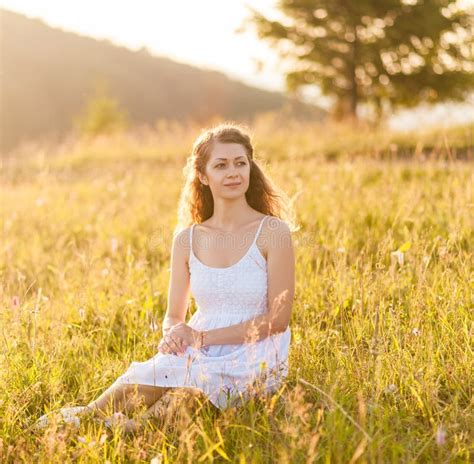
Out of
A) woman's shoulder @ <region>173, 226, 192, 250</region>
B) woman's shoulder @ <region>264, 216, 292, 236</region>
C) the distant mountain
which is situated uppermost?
the distant mountain

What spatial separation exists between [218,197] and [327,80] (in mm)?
15536

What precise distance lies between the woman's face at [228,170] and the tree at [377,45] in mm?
14254

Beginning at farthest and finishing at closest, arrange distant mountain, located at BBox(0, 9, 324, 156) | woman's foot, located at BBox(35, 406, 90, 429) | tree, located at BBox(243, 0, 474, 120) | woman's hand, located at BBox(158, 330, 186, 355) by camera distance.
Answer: distant mountain, located at BBox(0, 9, 324, 156)
tree, located at BBox(243, 0, 474, 120)
woman's hand, located at BBox(158, 330, 186, 355)
woman's foot, located at BBox(35, 406, 90, 429)

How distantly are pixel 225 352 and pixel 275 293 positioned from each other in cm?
38

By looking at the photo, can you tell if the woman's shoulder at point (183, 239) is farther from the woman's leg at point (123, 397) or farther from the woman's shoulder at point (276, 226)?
the woman's leg at point (123, 397)

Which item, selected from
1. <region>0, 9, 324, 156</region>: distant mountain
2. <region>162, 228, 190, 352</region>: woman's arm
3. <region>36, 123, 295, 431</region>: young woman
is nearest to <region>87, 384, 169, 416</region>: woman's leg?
<region>36, 123, 295, 431</region>: young woman

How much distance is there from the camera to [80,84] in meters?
62.4

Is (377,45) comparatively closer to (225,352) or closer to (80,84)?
(225,352)

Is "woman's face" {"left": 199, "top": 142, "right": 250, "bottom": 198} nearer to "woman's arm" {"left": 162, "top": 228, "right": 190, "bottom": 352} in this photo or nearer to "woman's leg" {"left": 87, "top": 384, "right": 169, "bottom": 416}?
"woman's arm" {"left": 162, "top": 228, "right": 190, "bottom": 352}

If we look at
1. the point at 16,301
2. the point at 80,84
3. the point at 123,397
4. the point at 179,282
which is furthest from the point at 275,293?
the point at 80,84

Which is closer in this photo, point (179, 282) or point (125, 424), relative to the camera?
point (125, 424)

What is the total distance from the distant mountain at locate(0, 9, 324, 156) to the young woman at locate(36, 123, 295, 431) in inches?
1961

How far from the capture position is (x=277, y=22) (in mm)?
→ 17609

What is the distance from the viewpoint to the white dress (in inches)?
117
